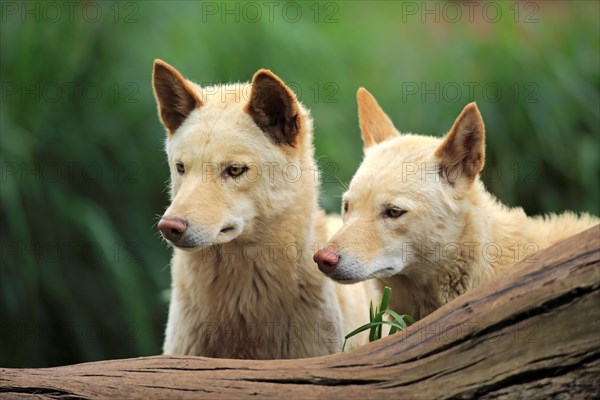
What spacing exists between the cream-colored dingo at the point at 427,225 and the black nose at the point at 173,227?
66 centimetres

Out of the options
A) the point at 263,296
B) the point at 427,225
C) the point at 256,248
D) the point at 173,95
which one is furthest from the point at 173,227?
the point at 427,225

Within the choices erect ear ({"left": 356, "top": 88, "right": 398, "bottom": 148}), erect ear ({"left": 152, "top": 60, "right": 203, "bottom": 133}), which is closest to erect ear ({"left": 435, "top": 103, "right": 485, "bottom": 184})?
erect ear ({"left": 356, "top": 88, "right": 398, "bottom": 148})

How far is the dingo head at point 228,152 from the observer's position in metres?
3.57

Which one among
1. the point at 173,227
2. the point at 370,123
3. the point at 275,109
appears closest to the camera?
the point at 173,227

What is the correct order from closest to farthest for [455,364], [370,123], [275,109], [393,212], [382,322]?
[455,364] < [382,322] < [393,212] < [275,109] < [370,123]

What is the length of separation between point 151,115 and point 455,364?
160 inches

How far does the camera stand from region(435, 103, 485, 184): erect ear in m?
3.73

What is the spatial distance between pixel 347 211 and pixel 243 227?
0.52m

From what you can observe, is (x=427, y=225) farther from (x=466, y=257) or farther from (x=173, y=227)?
(x=173, y=227)

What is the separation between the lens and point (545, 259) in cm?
292

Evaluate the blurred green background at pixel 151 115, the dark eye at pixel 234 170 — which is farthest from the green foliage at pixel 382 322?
the blurred green background at pixel 151 115

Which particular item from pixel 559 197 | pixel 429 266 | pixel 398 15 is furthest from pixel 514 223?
pixel 398 15

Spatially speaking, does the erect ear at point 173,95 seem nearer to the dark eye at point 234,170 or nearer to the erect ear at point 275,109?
the erect ear at point 275,109

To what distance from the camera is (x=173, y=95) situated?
408 cm
